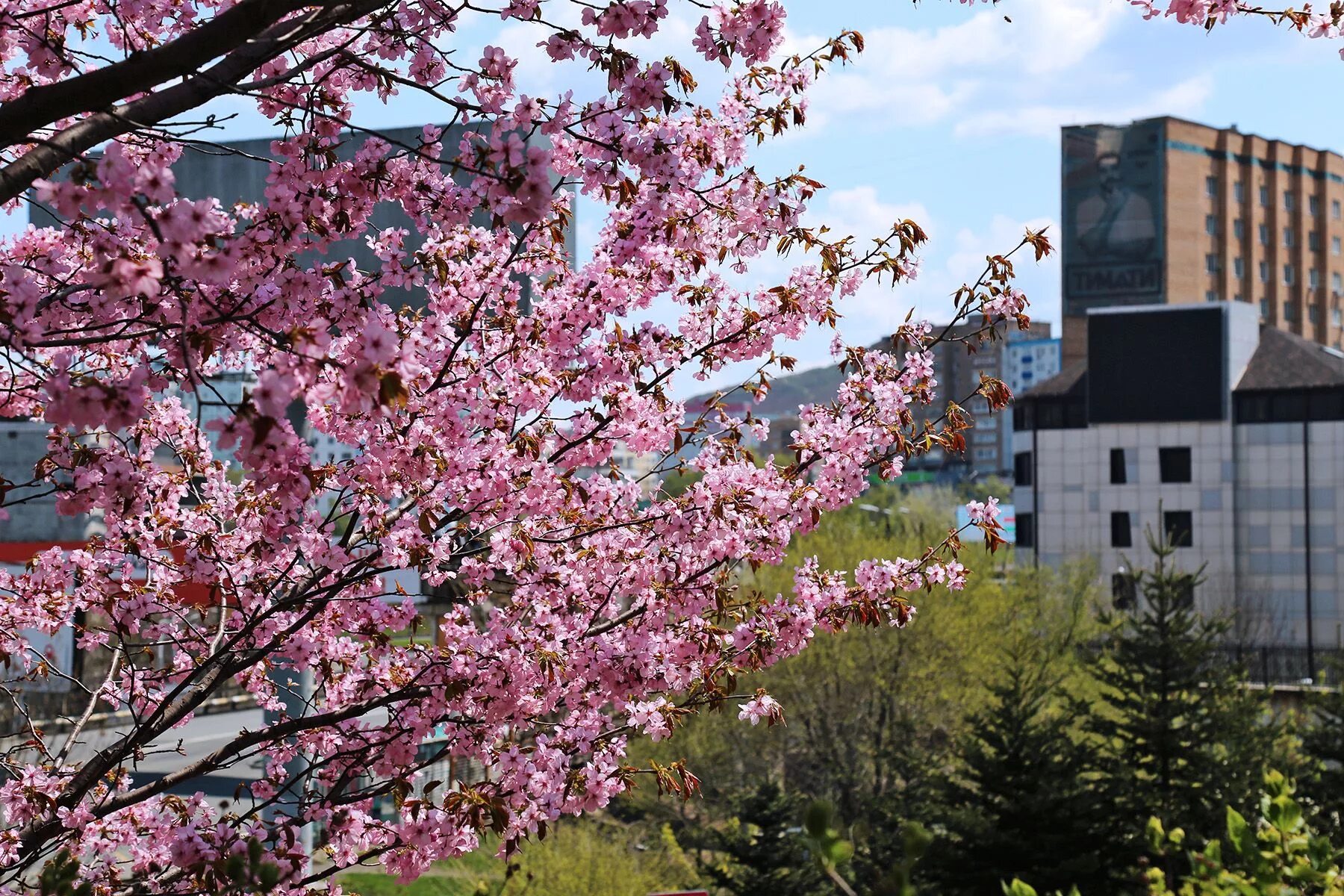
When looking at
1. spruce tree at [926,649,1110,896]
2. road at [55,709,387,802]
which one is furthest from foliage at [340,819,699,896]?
spruce tree at [926,649,1110,896]

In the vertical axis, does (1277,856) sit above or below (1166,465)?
below

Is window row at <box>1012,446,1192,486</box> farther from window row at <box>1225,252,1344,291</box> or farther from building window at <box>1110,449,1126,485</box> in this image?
window row at <box>1225,252,1344,291</box>

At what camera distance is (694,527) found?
6.32 meters

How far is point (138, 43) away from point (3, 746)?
26211 mm

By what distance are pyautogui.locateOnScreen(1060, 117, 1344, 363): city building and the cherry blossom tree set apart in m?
69.3

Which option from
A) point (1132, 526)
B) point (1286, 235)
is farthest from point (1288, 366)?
point (1286, 235)

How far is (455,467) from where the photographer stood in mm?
5730

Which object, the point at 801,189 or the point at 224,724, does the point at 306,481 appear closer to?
the point at 801,189

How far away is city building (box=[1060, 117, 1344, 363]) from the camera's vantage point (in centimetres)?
7469

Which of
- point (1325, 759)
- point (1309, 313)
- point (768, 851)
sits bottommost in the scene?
point (768, 851)

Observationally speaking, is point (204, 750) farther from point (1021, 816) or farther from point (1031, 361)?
point (1031, 361)

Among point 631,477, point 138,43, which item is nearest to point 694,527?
point 631,477

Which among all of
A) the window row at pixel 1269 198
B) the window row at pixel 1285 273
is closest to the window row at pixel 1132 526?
the window row at pixel 1285 273

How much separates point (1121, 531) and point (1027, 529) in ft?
13.9
